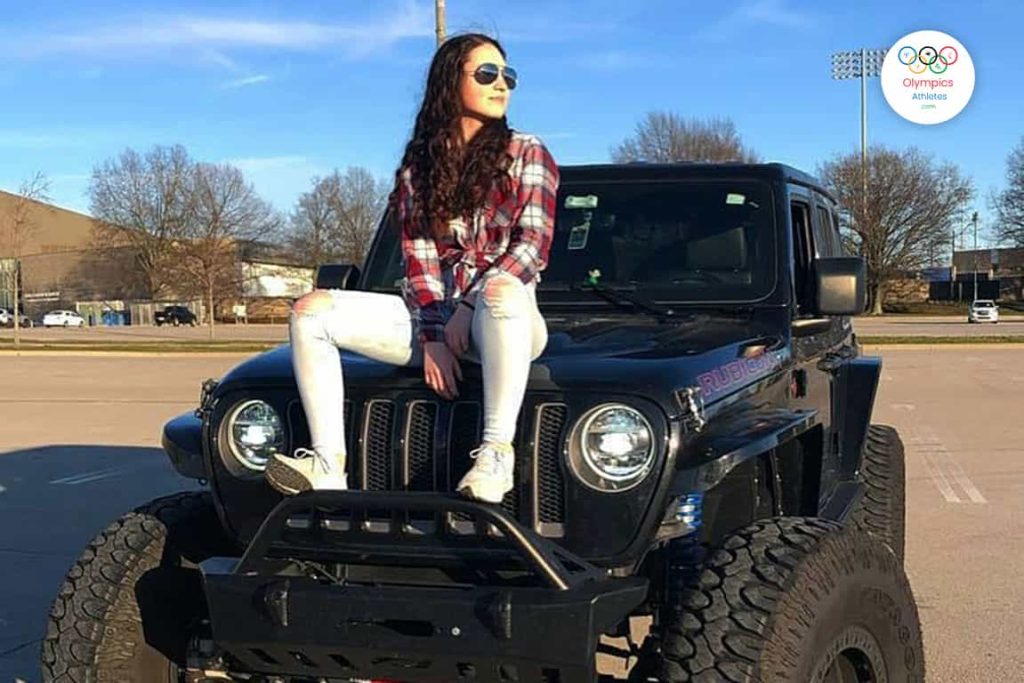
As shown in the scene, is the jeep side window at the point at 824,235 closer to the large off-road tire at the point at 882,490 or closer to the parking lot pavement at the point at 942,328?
the large off-road tire at the point at 882,490

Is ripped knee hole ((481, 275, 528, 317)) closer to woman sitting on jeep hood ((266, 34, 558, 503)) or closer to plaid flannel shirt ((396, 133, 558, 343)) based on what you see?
woman sitting on jeep hood ((266, 34, 558, 503))

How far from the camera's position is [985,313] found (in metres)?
48.2

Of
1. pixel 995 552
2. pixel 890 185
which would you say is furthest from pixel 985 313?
pixel 995 552

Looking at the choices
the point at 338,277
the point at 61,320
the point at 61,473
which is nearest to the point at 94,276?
the point at 61,320

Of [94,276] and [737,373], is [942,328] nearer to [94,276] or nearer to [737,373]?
[737,373]

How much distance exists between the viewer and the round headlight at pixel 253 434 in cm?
303

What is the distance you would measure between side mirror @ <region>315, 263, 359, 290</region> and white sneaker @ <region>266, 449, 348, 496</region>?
1.69 metres

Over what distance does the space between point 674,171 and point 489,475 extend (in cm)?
211

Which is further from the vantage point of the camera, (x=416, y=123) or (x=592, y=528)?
(x=416, y=123)

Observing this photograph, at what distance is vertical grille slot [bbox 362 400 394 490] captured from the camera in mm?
2875

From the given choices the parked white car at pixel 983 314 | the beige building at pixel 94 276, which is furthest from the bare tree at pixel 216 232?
the parked white car at pixel 983 314

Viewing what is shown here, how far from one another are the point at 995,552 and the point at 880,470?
163 centimetres

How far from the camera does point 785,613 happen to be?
260cm

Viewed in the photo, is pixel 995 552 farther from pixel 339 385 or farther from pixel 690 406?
pixel 339 385
